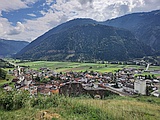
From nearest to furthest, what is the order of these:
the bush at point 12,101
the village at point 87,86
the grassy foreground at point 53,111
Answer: the grassy foreground at point 53,111 → the bush at point 12,101 → the village at point 87,86

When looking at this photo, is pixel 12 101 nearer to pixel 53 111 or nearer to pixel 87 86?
pixel 53 111

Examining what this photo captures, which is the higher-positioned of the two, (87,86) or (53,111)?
(53,111)

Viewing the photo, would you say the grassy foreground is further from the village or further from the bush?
the village

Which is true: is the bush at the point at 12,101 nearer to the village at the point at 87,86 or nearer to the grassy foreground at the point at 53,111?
the grassy foreground at the point at 53,111

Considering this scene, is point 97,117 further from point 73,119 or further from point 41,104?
point 41,104

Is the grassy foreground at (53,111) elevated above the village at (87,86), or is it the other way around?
the grassy foreground at (53,111)

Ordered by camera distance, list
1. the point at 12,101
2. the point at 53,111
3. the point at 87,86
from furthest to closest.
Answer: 1. the point at 87,86
2. the point at 12,101
3. the point at 53,111

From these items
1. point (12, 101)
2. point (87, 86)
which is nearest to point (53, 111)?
point (12, 101)

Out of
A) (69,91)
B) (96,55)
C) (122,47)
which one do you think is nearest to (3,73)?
(69,91)

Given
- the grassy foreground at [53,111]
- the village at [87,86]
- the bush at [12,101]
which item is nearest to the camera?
the grassy foreground at [53,111]

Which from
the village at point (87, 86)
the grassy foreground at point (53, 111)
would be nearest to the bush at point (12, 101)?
the grassy foreground at point (53, 111)

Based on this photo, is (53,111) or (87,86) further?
(87,86)
